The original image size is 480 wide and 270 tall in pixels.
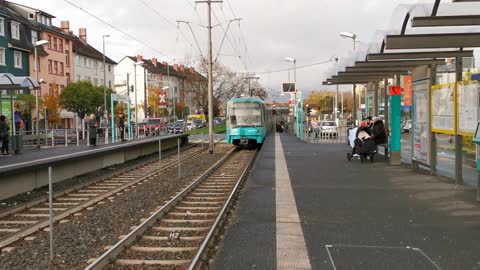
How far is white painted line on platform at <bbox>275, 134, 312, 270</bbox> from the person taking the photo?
6.00m

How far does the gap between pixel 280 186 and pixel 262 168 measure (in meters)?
4.51

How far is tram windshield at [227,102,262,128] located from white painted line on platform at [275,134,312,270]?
18819 mm

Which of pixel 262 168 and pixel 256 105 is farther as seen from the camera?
pixel 256 105

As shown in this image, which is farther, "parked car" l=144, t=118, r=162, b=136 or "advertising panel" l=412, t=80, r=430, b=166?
"parked car" l=144, t=118, r=162, b=136

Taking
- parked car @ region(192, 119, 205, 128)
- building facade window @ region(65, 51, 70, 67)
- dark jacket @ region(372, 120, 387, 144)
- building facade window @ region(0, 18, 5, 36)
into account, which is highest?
building facade window @ region(0, 18, 5, 36)

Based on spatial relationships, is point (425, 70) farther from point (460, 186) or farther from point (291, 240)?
point (291, 240)

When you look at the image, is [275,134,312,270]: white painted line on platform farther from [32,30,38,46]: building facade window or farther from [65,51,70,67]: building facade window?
[65,51,70,67]: building facade window

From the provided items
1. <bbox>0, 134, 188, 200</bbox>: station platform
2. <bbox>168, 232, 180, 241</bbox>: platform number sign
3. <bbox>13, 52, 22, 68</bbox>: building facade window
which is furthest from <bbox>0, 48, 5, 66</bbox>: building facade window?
<bbox>168, 232, 180, 241</bbox>: platform number sign

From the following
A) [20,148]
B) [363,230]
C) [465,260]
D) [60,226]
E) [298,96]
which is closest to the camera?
[465,260]

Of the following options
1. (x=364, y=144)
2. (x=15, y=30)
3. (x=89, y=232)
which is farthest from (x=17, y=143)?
(x=15, y=30)

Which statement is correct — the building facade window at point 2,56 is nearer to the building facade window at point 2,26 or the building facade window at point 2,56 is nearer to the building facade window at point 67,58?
the building facade window at point 2,26

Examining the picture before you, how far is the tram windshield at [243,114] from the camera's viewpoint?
3120cm

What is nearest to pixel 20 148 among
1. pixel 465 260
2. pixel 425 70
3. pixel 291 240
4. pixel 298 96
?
pixel 425 70

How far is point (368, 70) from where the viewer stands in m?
16.7
